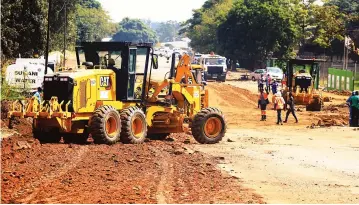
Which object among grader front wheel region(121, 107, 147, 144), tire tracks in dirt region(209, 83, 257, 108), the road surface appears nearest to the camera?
the road surface

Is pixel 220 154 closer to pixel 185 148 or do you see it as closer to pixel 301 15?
pixel 185 148

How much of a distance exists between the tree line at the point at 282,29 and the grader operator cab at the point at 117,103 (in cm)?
6236

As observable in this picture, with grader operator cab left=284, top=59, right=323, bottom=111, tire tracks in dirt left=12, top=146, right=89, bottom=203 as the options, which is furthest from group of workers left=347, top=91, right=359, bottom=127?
tire tracks in dirt left=12, top=146, right=89, bottom=203

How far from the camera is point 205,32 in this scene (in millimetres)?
125062

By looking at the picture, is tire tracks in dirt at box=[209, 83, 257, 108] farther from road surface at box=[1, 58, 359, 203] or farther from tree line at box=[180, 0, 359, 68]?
tree line at box=[180, 0, 359, 68]

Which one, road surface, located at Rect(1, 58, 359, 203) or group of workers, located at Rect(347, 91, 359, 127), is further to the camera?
group of workers, located at Rect(347, 91, 359, 127)

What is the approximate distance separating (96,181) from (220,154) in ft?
23.4

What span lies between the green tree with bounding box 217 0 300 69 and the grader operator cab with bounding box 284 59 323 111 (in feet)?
137

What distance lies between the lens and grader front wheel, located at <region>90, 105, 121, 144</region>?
65.3 ft

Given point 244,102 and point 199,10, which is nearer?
point 244,102

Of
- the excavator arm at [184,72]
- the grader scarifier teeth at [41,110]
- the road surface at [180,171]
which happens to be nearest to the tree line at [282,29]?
the excavator arm at [184,72]

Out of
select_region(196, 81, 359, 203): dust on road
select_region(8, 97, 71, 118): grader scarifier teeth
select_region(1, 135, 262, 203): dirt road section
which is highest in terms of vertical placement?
select_region(8, 97, 71, 118): grader scarifier teeth

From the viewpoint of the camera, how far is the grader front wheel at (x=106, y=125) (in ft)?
65.3

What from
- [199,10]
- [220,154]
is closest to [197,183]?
[220,154]
